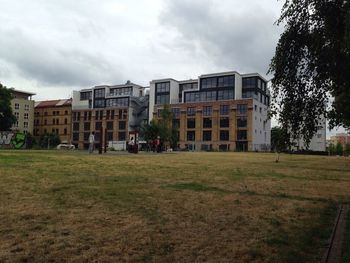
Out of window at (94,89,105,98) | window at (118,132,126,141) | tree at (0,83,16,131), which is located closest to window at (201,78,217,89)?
window at (118,132,126,141)

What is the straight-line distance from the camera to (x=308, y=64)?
8805mm

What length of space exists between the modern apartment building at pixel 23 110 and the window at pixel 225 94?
6794cm

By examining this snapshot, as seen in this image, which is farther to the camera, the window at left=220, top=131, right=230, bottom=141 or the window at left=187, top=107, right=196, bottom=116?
the window at left=187, top=107, right=196, bottom=116

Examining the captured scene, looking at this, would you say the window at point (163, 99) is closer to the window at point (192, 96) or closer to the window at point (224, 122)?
the window at point (192, 96)

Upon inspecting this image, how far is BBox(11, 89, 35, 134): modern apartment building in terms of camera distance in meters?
143

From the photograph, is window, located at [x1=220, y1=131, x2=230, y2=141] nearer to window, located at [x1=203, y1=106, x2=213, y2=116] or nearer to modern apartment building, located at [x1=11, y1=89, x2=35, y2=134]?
window, located at [x1=203, y1=106, x2=213, y2=116]

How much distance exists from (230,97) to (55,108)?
66.0 meters

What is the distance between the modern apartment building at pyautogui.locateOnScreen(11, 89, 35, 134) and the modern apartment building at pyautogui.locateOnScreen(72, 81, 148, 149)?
15.3 metres

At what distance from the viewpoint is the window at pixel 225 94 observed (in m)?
117

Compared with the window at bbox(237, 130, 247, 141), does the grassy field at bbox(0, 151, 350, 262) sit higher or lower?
lower

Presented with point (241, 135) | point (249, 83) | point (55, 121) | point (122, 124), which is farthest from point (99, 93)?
point (241, 135)

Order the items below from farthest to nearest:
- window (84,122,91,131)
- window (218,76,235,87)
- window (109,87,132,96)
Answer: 1. window (84,122,91,131)
2. window (109,87,132,96)
3. window (218,76,235,87)

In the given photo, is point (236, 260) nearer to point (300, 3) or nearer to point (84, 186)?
point (300, 3)

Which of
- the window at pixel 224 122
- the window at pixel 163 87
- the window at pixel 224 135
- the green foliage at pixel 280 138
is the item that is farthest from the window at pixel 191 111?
the green foliage at pixel 280 138
